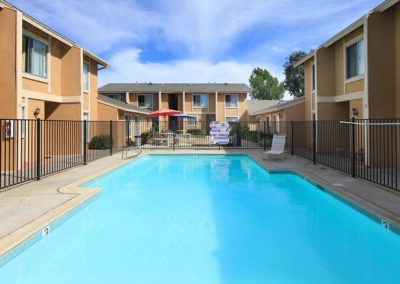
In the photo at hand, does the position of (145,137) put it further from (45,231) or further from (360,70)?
(45,231)

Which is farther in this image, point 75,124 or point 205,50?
point 205,50

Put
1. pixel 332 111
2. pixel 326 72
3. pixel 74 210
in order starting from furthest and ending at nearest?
1. pixel 332 111
2. pixel 326 72
3. pixel 74 210

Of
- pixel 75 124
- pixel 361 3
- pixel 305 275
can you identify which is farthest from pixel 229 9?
pixel 305 275

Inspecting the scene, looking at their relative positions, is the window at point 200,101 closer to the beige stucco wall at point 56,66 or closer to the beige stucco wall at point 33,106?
the beige stucco wall at point 56,66

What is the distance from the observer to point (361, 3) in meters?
15.6

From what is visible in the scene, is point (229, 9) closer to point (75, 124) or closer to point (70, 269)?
point (75, 124)

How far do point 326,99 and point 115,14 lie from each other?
36.4 ft

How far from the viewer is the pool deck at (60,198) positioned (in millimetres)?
5828

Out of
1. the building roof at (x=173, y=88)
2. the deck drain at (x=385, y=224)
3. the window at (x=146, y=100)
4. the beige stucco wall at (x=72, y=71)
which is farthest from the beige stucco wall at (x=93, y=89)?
the window at (x=146, y=100)

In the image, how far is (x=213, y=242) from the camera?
20.0 feet

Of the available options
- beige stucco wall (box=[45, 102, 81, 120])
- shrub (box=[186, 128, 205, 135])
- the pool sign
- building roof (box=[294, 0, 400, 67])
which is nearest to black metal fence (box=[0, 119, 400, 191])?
beige stucco wall (box=[45, 102, 81, 120])

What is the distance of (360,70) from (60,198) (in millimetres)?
12227

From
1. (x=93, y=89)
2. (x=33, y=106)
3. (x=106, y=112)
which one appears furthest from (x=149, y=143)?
(x=33, y=106)

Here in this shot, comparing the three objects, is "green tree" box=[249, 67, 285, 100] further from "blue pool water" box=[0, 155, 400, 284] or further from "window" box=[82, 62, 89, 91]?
"blue pool water" box=[0, 155, 400, 284]
